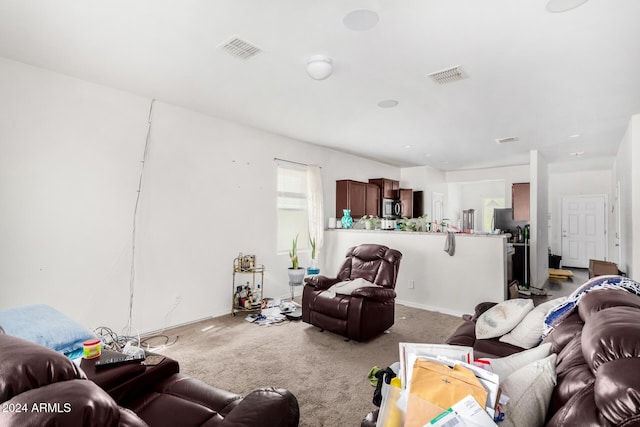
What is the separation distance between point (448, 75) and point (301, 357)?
2916mm

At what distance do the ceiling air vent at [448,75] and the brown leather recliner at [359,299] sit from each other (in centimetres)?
197

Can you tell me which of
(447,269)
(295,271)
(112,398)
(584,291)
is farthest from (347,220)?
(112,398)

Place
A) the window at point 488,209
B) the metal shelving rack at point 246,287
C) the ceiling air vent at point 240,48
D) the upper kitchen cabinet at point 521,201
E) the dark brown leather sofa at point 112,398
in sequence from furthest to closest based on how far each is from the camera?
the window at point 488,209 < the upper kitchen cabinet at point 521,201 < the metal shelving rack at point 246,287 < the ceiling air vent at point 240,48 < the dark brown leather sofa at point 112,398

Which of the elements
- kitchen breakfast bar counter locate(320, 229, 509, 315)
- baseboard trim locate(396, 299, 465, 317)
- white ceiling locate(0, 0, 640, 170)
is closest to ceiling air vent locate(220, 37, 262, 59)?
white ceiling locate(0, 0, 640, 170)

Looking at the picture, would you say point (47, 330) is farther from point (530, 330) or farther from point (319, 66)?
point (530, 330)

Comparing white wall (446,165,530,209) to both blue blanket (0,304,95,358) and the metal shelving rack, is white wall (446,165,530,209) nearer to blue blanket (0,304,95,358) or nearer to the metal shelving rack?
the metal shelving rack

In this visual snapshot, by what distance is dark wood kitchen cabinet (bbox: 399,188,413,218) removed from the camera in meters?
7.32

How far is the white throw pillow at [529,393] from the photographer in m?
0.96

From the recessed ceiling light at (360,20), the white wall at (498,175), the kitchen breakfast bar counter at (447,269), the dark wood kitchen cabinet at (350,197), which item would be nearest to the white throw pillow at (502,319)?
the kitchen breakfast bar counter at (447,269)

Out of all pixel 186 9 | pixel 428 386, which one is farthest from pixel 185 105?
pixel 428 386

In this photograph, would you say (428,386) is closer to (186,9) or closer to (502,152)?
(186,9)

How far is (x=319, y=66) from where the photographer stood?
8.07 feet

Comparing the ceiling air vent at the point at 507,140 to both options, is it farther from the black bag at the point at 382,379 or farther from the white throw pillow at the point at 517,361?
the black bag at the point at 382,379

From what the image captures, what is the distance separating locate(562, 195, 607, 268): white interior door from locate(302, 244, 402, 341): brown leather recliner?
282 inches
